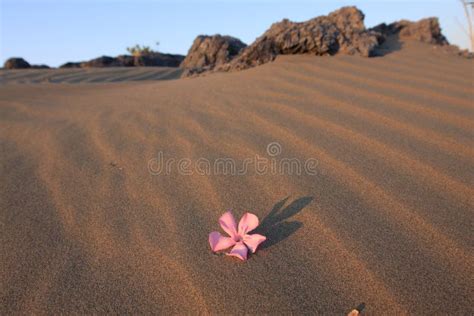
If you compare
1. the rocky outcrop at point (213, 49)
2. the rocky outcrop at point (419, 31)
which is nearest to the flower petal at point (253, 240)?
the rocky outcrop at point (419, 31)

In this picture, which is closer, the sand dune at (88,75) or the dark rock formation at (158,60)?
the sand dune at (88,75)

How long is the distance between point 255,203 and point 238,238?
25 cm

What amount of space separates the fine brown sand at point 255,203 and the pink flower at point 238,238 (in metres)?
0.03

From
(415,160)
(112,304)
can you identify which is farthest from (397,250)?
(112,304)

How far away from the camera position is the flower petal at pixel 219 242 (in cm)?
108

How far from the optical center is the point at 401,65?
2879 millimetres

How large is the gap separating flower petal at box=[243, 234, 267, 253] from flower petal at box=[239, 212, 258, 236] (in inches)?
1.5

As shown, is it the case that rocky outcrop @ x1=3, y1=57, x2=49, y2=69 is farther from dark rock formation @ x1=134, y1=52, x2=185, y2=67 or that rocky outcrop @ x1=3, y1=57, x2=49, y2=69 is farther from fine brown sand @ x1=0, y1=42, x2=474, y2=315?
fine brown sand @ x1=0, y1=42, x2=474, y2=315

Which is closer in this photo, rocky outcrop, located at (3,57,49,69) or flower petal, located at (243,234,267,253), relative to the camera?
flower petal, located at (243,234,267,253)

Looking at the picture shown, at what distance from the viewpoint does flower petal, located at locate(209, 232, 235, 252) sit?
3.54 ft

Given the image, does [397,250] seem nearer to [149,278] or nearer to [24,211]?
[149,278]

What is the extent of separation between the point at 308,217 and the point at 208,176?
50 cm

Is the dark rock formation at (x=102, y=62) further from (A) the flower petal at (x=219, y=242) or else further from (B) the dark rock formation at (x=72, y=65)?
(A) the flower petal at (x=219, y=242)

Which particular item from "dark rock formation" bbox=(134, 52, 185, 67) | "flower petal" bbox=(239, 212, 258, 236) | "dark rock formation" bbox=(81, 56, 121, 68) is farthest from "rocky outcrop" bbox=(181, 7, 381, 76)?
"dark rock formation" bbox=(134, 52, 185, 67)
